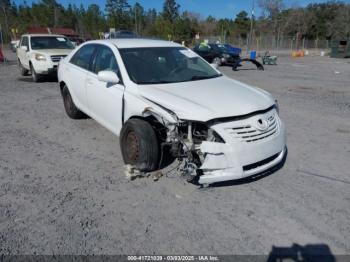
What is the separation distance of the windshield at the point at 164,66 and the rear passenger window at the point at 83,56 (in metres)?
0.99

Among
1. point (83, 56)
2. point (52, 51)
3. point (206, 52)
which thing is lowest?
point (83, 56)

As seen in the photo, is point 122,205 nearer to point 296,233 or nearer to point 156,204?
point 156,204

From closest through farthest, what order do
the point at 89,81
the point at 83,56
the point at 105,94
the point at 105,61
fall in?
the point at 105,94 < the point at 105,61 < the point at 89,81 < the point at 83,56

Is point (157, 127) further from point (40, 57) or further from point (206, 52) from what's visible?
point (206, 52)

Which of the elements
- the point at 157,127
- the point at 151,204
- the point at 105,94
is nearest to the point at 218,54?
the point at 105,94

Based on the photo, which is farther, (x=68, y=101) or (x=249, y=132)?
(x=68, y=101)

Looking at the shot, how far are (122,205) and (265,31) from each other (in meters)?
72.2

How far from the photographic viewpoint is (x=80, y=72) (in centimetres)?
551

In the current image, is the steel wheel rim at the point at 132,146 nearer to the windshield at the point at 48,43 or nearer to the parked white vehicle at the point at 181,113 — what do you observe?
the parked white vehicle at the point at 181,113

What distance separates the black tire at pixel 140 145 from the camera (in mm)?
3719

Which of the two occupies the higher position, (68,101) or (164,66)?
(164,66)

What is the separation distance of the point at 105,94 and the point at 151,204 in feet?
6.24

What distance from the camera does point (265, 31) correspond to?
227 feet

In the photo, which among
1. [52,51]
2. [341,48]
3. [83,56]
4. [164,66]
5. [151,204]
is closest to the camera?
[151,204]
